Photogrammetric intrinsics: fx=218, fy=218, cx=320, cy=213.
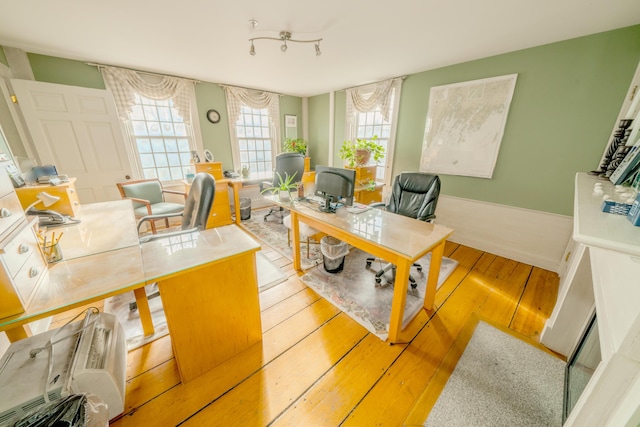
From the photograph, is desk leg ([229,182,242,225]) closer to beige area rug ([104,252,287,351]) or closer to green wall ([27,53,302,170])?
green wall ([27,53,302,170])

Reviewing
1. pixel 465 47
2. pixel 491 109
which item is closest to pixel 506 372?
pixel 491 109

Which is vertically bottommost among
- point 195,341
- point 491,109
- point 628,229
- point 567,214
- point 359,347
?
point 359,347

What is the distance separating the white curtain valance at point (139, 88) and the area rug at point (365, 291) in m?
3.41

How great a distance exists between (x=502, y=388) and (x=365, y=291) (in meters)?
1.06

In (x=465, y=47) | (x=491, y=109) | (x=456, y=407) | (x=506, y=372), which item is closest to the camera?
(x=456, y=407)

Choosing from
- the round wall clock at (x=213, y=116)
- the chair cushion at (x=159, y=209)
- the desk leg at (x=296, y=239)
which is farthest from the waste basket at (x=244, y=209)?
the desk leg at (x=296, y=239)

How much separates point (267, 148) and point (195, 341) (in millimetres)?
4109

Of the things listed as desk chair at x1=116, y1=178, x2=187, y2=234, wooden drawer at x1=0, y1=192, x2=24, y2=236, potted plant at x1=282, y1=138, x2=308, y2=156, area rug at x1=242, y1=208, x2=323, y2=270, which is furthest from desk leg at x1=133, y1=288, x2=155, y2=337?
potted plant at x1=282, y1=138, x2=308, y2=156

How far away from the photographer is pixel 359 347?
155 cm

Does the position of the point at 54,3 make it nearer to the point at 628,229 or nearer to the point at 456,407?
the point at 628,229

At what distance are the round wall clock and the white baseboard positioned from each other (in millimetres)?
3961

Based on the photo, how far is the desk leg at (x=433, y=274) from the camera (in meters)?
1.69

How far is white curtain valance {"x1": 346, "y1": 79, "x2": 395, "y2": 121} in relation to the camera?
345 centimetres

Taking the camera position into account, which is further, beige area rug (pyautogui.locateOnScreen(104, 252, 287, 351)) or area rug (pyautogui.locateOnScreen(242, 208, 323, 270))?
area rug (pyautogui.locateOnScreen(242, 208, 323, 270))
